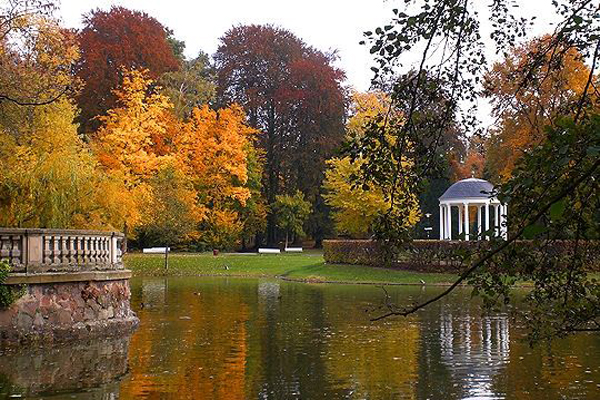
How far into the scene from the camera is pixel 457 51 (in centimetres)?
571

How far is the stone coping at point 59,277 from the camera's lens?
13570 mm

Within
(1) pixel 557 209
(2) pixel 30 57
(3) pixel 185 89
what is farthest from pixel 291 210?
(1) pixel 557 209

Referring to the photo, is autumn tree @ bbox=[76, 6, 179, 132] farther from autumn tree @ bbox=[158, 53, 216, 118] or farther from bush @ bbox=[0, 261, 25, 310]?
bush @ bbox=[0, 261, 25, 310]

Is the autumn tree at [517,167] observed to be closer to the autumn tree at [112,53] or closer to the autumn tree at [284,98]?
the autumn tree at [112,53]

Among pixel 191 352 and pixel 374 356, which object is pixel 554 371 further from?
pixel 191 352

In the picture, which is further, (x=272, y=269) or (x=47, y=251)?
(x=272, y=269)

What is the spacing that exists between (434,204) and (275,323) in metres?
41.4

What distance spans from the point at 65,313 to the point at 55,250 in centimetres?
114

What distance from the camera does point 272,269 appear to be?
40.9 metres

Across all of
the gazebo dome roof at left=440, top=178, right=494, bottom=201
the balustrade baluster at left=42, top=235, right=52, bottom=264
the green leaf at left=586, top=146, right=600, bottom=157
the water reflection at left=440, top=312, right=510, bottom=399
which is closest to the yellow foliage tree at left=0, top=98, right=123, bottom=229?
the balustrade baluster at left=42, top=235, right=52, bottom=264

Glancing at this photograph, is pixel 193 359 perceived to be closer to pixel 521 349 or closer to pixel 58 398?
pixel 58 398

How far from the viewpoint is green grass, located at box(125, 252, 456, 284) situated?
115 feet

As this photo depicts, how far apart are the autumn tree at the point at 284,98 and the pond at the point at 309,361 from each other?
3397cm

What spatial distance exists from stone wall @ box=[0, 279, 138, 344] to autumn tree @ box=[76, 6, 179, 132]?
3299cm
